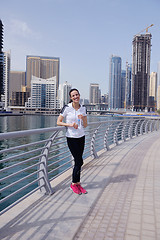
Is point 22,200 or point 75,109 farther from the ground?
point 75,109

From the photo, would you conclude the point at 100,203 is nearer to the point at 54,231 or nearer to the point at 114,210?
the point at 114,210

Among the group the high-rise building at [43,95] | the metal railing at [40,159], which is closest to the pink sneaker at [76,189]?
the metal railing at [40,159]

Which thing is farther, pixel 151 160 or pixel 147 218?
pixel 151 160

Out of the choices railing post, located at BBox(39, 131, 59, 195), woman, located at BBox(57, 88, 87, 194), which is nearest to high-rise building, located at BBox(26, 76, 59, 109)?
railing post, located at BBox(39, 131, 59, 195)

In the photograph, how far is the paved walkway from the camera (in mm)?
2656

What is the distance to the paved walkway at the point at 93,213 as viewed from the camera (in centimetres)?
266

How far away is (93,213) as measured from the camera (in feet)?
10.6

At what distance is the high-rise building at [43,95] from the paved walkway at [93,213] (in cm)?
18466

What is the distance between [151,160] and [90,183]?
352 cm

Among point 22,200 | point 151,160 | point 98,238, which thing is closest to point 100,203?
point 98,238

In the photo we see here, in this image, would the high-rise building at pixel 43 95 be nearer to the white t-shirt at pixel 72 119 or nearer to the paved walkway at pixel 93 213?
the paved walkway at pixel 93 213

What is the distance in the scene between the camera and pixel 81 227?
111 inches

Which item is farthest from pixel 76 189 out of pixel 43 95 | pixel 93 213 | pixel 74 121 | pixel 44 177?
pixel 43 95

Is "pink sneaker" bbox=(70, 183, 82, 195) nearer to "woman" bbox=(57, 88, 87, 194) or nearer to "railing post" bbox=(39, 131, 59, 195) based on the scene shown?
"railing post" bbox=(39, 131, 59, 195)
